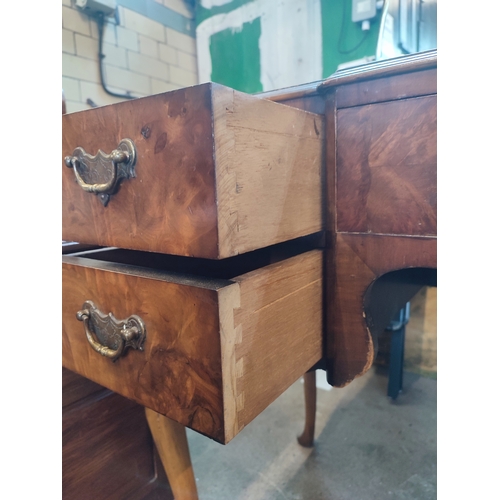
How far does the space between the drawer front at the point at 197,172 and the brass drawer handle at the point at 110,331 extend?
3.4 inches

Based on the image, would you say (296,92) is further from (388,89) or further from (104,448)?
(104,448)

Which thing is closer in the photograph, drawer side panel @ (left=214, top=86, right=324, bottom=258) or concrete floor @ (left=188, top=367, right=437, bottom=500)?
drawer side panel @ (left=214, top=86, right=324, bottom=258)

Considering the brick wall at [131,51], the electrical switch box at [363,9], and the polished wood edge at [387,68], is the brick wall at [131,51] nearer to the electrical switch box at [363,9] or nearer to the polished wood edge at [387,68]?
the electrical switch box at [363,9]

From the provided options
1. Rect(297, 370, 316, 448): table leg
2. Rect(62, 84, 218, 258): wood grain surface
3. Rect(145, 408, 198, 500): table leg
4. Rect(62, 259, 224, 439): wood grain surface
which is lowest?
Rect(297, 370, 316, 448): table leg

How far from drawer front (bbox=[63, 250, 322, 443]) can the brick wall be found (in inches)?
42.5

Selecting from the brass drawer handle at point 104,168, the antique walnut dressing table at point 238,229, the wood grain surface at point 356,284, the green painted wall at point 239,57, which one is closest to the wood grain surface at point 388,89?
the antique walnut dressing table at point 238,229

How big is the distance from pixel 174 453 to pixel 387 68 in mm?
608

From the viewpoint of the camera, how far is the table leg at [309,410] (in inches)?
39.6

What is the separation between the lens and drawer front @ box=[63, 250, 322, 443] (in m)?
0.37

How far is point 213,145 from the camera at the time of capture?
340 mm

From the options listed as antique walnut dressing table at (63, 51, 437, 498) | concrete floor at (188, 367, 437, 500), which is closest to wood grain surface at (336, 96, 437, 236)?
antique walnut dressing table at (63, 51, 437, 498)

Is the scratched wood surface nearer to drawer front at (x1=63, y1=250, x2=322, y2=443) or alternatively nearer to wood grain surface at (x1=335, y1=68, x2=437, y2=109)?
drawer front at (x1=63, y1=250, x2=322, y2=443)
